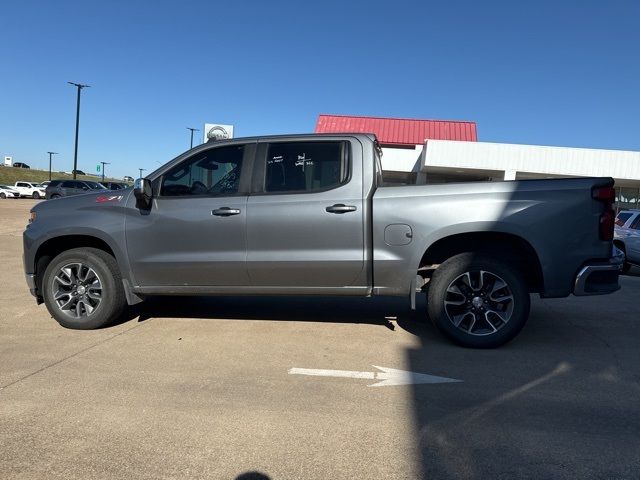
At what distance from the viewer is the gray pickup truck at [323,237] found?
4480 millimetres

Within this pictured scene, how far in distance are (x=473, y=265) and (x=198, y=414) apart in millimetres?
2804

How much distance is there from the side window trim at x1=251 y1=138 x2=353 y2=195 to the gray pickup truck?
11 mm

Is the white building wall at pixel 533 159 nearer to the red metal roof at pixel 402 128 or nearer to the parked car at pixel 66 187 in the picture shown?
the red metal roof at pixel 402 128

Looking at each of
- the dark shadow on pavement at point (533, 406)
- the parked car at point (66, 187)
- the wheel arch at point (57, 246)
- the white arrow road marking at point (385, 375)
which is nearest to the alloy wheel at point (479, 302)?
the dark shadow on pavement at point (533, 406)

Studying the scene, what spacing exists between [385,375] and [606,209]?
250 centimetres

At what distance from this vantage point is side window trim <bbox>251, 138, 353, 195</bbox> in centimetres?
485

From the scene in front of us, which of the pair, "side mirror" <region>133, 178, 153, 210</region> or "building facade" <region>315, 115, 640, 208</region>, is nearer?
"side mirror" <region>133, 178, 153, 210</region>

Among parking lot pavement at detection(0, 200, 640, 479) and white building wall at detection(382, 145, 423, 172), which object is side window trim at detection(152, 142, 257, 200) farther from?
white building wall at detection(382, 145, 423, 172)

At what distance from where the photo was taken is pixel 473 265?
4676 mm

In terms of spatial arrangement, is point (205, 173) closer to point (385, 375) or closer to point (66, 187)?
point (385, 375)

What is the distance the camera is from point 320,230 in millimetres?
4777

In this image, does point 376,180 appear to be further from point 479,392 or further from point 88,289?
point 88,289

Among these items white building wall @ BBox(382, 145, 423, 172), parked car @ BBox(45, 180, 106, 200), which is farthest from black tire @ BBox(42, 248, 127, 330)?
parked car @ BBox(45, 180, 106, 200)

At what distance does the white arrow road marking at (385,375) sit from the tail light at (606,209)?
76.8 inches
